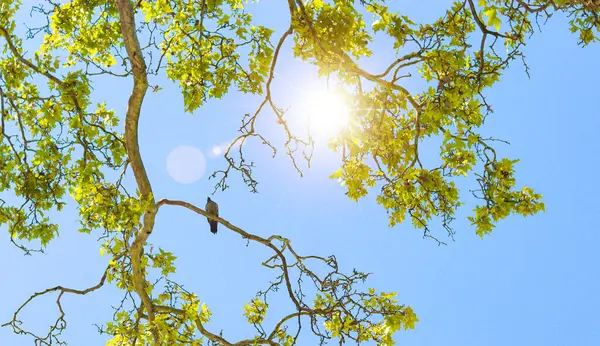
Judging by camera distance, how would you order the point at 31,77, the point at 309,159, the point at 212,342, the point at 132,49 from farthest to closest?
the point at 309,159, the point at 212,342, the point at 31,77, the point at 132,49

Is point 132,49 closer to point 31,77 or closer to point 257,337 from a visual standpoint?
point 31,77

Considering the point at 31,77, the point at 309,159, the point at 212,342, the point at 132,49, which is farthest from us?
the point at 309,159

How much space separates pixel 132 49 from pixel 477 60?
409 cm

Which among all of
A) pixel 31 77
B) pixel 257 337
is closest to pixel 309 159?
pixel 257 337

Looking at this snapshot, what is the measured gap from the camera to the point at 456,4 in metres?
6.27

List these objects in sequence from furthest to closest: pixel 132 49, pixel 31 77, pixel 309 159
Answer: pixel 309 159
pixel 31 77
pixel 132 49

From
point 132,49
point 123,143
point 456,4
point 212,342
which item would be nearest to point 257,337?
point 212,342

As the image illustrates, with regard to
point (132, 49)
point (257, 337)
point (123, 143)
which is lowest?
point (257, 337)

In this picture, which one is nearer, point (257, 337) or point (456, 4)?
point (456, 4)

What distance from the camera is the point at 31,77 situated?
648 cm

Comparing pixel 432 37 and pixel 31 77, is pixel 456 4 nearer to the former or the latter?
pixel 432 37

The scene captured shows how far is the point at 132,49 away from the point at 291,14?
1942 mm

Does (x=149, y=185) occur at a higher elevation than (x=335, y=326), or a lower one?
higher

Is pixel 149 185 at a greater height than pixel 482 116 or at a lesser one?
lesser
